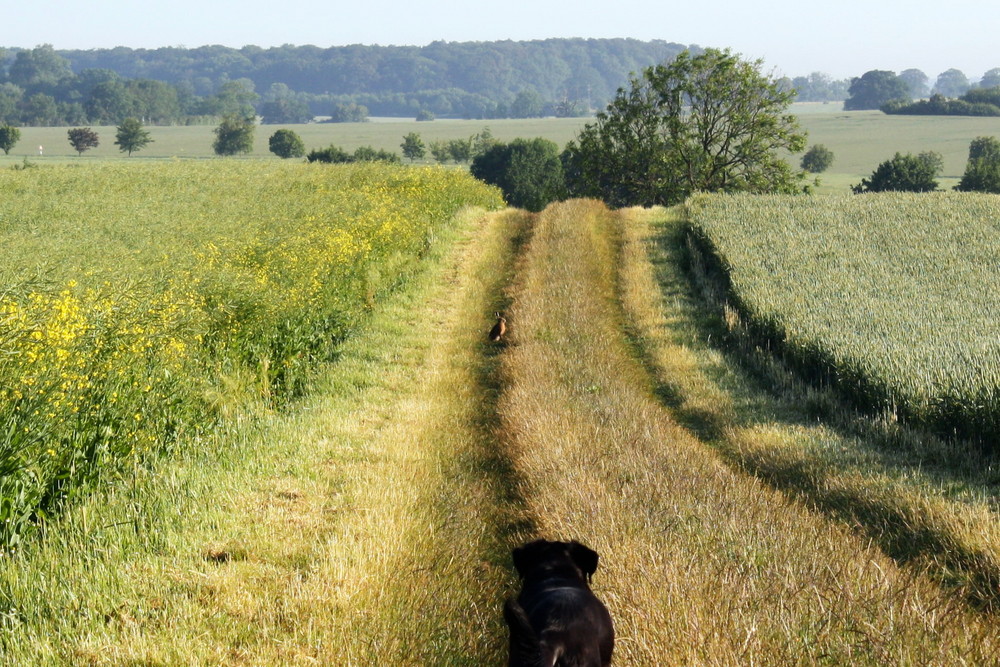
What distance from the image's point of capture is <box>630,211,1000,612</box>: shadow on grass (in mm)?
7316

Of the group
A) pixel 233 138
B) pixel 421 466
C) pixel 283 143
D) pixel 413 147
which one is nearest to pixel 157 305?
pixel 421 466

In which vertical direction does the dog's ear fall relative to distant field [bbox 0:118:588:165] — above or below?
above

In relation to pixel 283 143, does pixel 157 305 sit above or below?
above

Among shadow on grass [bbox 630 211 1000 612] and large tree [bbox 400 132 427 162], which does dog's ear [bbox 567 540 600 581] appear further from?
large tree [bbox 400 132 427 162]

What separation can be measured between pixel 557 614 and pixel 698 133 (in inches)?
1844

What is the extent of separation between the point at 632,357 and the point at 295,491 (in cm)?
892

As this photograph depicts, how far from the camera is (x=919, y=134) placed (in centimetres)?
13625

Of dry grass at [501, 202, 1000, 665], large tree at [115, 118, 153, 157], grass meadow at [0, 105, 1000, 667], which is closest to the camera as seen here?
dry grass at [501, 202, 1000, 665]

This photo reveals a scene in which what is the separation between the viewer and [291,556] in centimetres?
643

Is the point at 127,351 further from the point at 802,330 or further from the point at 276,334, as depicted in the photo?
the point at 802,330

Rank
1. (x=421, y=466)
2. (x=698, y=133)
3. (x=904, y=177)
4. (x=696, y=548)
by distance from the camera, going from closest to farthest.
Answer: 1. (x=696, y=548)
2. (x=421, y=466)
3. (x=698, y=133)
4. (x=904, y=177)

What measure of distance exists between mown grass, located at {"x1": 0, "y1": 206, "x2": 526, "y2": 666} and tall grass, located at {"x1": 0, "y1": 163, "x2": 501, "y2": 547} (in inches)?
23.1

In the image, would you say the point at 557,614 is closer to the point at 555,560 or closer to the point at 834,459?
the point at 555,560

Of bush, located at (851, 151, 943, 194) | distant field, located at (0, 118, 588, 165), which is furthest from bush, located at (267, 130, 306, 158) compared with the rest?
bush, located at (851, 151, 943, 194)
